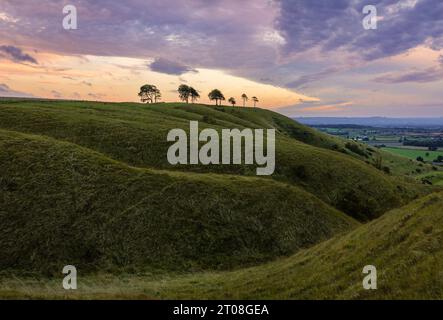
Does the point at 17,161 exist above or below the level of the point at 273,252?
above

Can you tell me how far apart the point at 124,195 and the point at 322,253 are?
2722 cm

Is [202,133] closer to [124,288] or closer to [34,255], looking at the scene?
[34,255]

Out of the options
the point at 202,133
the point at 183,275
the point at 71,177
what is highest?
the point at 202,133

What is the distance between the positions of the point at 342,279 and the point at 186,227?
24401 mm

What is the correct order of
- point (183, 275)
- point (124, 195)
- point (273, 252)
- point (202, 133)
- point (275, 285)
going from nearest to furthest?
point (275, 285)
point (183, 275)
point (273, 252)
point (124, 195)
point (202, 133)

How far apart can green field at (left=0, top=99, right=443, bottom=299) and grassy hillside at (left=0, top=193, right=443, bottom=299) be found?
11 centimetres

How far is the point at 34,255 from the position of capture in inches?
1298

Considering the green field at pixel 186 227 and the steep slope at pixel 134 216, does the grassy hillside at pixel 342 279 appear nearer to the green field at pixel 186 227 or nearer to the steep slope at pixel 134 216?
the green field at pixel 186 227

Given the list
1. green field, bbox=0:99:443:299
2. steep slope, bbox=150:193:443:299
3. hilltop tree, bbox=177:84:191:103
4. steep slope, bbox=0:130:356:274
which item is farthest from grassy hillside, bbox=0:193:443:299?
hilltop tree, bbox=177:84:191:103

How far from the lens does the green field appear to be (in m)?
20.8

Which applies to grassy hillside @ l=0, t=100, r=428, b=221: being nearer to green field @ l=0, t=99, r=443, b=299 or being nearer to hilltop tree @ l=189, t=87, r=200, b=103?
green field @ l=0, t=99, r=443, b=299

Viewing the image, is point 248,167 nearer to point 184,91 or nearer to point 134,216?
point 134,216

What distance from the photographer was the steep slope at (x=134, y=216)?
34.6 m

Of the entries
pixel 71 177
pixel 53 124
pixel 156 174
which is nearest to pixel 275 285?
pixel 156 174
